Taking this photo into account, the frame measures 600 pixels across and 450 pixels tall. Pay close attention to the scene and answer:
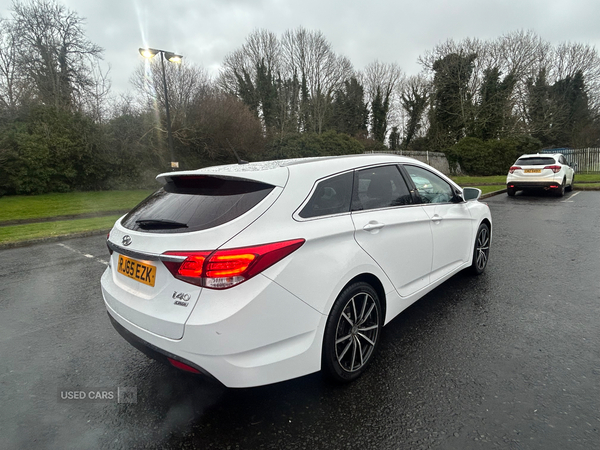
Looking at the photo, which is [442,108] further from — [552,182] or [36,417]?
[36,417]

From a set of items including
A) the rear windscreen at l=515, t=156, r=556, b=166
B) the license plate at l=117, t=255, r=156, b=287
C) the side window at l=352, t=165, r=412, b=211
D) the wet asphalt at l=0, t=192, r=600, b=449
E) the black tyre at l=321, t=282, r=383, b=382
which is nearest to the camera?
the wet asphalt at l=0, t=192, r=600, b=449

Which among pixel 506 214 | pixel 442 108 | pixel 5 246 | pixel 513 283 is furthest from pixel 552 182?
pixel 442 108

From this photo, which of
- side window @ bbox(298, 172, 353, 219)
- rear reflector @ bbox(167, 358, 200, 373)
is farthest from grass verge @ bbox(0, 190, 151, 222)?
side window @ bbox(298, 172, 353, 219)

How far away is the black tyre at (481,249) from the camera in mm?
4473

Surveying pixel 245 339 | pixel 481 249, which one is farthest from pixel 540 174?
pixel 245 339

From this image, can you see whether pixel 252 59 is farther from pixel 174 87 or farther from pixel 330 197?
pixel 330 197

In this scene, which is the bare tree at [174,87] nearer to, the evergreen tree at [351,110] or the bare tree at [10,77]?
the bare tree at [10,77]

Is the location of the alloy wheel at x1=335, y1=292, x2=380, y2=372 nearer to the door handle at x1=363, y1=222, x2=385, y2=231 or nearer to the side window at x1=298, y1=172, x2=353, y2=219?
the door handle at x1=363, y1=222, x2=385, y2=231

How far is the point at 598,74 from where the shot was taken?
113 ft

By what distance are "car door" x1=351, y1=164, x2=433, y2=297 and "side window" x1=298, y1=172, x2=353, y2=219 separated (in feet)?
0.28

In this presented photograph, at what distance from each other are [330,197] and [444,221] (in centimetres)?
170

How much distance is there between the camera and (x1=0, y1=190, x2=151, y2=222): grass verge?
1389cm

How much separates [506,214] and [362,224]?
900 centimetres

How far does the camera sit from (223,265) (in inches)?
75.6
